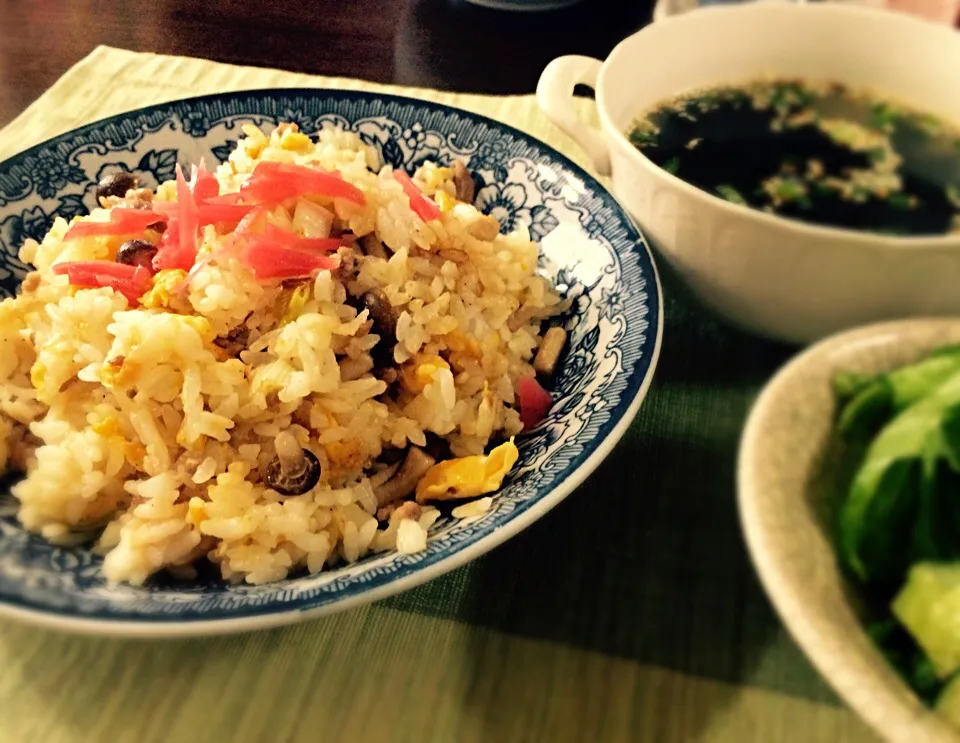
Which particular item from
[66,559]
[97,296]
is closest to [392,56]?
[97,296]

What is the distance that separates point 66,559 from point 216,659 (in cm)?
15

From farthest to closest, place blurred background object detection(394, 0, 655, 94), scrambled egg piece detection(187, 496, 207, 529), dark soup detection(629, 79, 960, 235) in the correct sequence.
A: blurred background object detection(394, 0, 655, 94) < scrambled egg piece detection(187, 496, 207, 529) < dark soup detection(629, 79, 960, 235)

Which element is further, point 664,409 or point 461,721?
point 664,409

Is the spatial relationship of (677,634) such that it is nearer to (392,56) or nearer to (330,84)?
(330,84)

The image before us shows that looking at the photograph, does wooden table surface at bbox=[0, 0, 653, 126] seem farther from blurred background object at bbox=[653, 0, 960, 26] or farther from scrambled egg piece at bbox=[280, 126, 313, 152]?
blurred background object at bbox=[653, 0, 960, 26]

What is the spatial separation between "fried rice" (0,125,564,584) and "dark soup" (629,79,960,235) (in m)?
0.27

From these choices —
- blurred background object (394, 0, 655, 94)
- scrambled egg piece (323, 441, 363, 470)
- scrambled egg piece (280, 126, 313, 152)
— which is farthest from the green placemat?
blurred background object (394, 0, 655, 94)

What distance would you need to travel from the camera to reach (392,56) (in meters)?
1.60

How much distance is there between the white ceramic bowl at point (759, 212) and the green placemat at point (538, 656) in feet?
0.18

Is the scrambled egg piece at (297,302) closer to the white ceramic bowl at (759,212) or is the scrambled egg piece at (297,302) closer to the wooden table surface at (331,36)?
the white ceramic bowl at (759,212)

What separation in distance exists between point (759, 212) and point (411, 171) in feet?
1.97

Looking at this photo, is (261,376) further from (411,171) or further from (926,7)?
(926,7)

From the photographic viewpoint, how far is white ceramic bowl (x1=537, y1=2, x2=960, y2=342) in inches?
20.0

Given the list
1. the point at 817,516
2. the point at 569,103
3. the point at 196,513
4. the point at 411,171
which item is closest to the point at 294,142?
the point at 411,171
